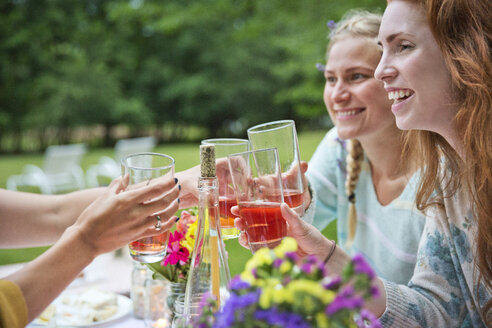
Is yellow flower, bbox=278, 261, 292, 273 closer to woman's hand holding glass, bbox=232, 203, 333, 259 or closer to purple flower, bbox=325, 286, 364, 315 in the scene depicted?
purple flower, bbox=325, 286, 364, 315

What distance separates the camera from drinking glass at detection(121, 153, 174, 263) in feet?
4.25

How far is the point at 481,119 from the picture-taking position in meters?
1.37

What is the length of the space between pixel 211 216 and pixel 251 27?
9.04 m

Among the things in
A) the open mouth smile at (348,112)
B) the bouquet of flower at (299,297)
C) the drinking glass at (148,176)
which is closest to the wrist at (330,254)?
the drinking glass at (148,176)

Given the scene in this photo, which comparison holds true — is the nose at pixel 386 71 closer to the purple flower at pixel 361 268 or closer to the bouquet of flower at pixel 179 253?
the bouquet of flower at pixel 179 253

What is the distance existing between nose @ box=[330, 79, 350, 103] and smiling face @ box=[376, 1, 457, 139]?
607 mm

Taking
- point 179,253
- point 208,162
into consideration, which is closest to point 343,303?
point 208,162

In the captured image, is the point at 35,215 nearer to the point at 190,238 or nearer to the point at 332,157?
the point at 190,238

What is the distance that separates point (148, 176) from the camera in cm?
130

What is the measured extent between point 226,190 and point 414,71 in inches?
25.5

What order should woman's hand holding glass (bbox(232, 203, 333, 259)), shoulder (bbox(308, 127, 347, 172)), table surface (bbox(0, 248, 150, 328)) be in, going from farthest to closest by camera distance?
shoulder (bbox(308, 127, 347, 172)) → table surface (bbox(0, 248, 150, 328)) → woman's hand holding glass (bbox(232, 203, 333, 259))

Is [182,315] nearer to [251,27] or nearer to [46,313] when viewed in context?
[46,313]

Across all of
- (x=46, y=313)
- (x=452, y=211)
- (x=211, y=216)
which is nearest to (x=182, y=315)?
(x=211, y=216)

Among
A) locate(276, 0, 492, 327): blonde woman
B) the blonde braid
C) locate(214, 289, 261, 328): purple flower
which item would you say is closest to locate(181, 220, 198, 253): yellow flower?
locate(276, 0, 492, 327): blonde woman
